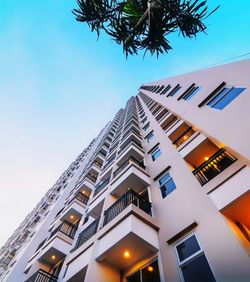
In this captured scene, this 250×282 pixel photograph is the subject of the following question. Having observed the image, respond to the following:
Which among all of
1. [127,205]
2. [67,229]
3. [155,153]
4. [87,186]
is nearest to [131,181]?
[127,205]

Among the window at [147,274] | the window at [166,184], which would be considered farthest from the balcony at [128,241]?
the window at [166,184]

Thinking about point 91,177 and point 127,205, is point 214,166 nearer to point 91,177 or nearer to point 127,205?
point 127,205

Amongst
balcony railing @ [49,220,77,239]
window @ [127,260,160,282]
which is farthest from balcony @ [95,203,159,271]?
balcony railing @ [49,220,77,239]

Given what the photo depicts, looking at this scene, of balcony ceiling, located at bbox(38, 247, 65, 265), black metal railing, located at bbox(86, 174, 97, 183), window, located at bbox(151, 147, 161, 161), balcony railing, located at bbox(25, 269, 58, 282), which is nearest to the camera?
balcony railing, located at bbox(25, 269, 58, 282)

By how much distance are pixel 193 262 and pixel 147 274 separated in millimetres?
1936

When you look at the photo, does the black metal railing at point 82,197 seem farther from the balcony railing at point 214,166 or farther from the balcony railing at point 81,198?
the balcony railing at point 214,166

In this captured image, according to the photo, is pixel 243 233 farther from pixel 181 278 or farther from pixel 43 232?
pixel 43 232

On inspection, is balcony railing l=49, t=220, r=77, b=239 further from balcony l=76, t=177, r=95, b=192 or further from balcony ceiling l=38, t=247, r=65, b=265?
balcony l=76, t=177, r=95, b=192

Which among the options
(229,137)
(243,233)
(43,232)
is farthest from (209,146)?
(43,232)

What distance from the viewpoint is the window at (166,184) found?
1038 centimetres

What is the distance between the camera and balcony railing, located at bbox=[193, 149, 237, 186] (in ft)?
28.9

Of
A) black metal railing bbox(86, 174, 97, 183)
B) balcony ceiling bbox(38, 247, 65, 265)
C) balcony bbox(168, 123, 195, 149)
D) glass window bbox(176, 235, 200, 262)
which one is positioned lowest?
balcony ceiling bbox(38, 247, 65, 265)

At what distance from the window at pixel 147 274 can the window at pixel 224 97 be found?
22.7 feet

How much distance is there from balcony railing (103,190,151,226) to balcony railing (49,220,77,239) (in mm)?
5082
